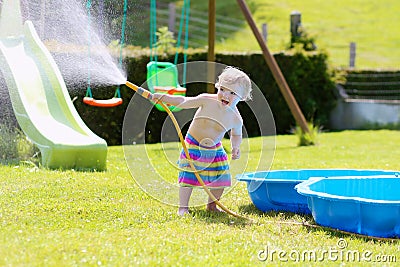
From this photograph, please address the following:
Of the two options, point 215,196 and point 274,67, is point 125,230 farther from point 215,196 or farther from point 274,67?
point 274,67

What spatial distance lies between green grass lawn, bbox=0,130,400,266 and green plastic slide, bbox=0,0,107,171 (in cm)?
44

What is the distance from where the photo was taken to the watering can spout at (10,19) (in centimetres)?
865

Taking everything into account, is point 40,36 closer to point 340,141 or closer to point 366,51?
point 340,141

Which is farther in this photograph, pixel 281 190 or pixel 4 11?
pixel 4 11

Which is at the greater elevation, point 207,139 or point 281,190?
point 207,139

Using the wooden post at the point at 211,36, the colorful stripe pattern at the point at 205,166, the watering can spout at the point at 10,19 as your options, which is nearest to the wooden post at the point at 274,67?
the wooden post at the point at 211,36

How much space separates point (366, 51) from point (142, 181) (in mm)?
17248

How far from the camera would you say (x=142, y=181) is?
691 centimetres

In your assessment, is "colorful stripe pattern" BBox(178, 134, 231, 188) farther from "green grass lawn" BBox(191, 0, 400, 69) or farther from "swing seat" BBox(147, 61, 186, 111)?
"green grass lawn" BBox(191, 0, 400, 69)

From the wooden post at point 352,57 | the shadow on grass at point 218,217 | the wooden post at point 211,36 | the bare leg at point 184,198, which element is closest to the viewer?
the shadow on grass at point 218,217

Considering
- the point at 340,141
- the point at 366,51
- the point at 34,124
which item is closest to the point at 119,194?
the point at 34,124

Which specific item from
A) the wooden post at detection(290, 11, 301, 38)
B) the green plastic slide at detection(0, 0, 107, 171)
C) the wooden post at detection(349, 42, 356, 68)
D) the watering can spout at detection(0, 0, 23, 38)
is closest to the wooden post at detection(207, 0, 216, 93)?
the green plastic slide at detection(0, 0, 107, 171)

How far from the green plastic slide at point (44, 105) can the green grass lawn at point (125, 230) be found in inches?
17.2

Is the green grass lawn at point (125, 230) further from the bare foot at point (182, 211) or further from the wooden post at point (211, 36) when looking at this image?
the wooden post at point (211, 36)
